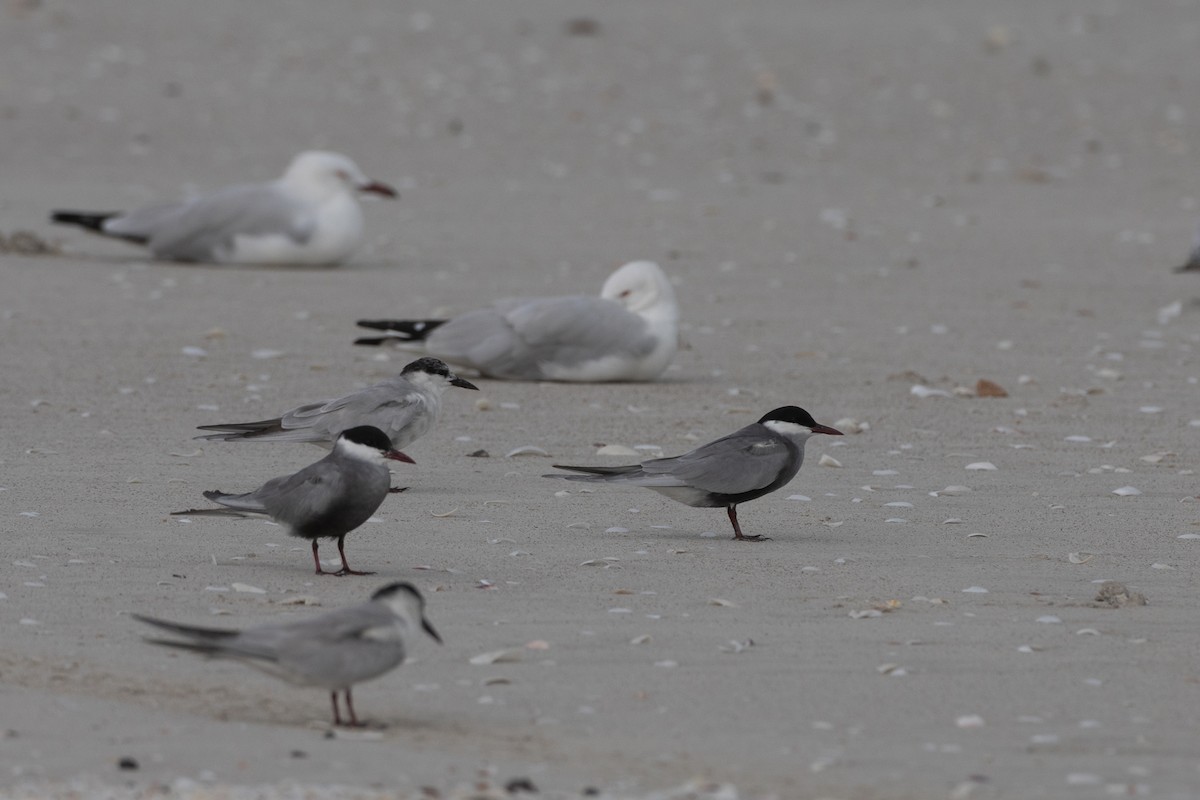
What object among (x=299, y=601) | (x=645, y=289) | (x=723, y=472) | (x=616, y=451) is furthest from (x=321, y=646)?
(x=645, y=289)

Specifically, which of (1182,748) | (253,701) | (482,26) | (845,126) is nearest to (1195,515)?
(1182,748)

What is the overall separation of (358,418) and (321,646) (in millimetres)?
2680

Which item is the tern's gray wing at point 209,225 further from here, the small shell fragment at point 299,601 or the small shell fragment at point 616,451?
the small shell fragment at point 299,601

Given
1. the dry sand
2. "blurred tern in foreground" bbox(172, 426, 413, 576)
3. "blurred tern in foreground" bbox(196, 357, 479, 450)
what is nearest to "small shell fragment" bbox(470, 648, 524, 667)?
the dry sand

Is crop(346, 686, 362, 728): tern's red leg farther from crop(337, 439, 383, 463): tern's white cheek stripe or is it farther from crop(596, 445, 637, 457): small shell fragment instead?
crop(596, 445, 637, 457): small shell fragment

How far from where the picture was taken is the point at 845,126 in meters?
17.0

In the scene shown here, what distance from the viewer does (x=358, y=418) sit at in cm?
683

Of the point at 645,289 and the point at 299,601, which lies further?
the point at 645,289

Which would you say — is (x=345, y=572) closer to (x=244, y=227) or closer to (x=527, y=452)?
(x=527, y=452)

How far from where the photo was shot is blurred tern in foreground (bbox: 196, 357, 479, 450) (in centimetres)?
682

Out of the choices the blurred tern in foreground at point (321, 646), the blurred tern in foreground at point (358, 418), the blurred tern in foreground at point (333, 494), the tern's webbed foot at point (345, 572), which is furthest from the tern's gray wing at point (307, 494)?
the blurred tern in foreground at point (321, 646)

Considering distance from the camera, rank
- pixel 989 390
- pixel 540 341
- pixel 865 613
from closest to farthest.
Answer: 1. pixel 865 613
2. pixel 989 390
3. pixel 540 341

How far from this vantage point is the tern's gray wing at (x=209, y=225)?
12.0 metres

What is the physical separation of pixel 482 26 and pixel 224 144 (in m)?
4.74
